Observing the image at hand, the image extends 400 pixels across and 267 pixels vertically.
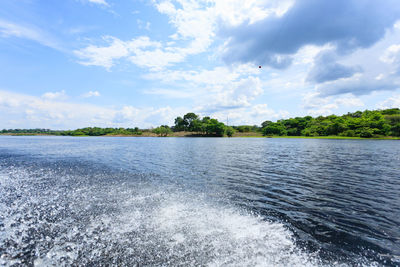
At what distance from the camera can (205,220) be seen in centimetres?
886

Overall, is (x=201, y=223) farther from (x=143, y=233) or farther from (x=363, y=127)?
(x=363, y=127)

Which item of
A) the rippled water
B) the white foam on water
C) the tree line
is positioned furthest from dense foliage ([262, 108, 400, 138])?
the white foam on water

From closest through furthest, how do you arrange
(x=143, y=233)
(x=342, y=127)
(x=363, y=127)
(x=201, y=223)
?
(x=143, y=233)
(x=201, y=223)
(x=363, y=127)
(x=342, y=127)

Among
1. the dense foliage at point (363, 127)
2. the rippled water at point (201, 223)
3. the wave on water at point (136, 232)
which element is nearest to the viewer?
the wave on water at point (136, 232)

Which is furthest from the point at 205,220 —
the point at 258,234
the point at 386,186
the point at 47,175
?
the point at 47,175

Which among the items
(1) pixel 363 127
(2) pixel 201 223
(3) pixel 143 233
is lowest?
(2) pixel 201 223

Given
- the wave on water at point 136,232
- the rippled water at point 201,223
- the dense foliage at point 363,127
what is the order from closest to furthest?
the wave on water at point 136,232 < the rippled water at point 201,223 < the dense foliage at point 363,127

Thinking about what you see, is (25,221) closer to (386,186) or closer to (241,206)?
(241,206)

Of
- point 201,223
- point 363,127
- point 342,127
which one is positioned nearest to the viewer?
point 201,223

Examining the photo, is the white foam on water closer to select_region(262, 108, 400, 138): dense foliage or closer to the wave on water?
the wave on water

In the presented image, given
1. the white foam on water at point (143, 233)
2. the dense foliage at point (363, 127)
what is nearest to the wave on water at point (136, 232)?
the white foam on water at point (143, 233)

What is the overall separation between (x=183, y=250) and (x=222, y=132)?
177 metres

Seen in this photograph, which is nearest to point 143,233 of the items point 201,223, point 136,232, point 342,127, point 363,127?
point 136,232

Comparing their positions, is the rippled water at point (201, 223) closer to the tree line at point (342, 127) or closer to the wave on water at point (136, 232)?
the wave on water at point (136, 232)
